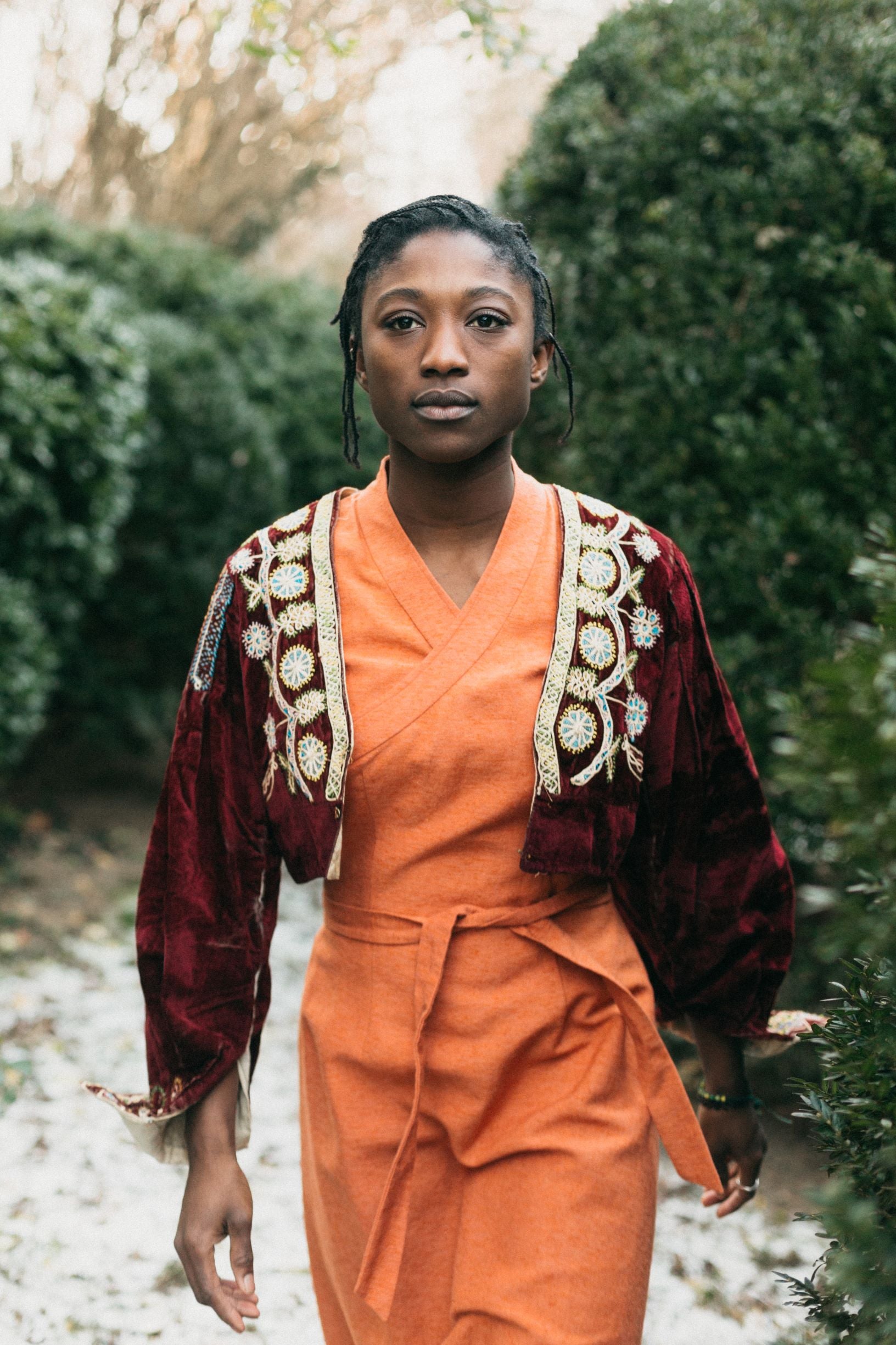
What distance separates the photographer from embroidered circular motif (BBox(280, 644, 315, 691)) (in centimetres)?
190

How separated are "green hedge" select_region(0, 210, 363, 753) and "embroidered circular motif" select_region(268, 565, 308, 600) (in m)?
3.32

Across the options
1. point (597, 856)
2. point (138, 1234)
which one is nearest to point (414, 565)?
point (597, 856)

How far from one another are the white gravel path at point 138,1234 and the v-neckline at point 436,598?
143 centimetres

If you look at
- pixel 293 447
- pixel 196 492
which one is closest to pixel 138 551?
pixel 196 492

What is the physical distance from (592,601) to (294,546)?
0.49 meters

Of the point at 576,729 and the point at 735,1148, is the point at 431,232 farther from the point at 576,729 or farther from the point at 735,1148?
the point at 735,1148

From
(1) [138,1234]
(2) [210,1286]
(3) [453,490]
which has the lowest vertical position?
(1) [138,1234]

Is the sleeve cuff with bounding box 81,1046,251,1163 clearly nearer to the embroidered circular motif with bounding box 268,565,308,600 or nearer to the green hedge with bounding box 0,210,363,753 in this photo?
the embroidered circular motif with bounding box 268,565,308,600

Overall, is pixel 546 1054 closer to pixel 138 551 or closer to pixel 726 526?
pixel 726 526

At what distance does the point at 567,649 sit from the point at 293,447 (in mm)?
4911

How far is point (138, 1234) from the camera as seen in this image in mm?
3246

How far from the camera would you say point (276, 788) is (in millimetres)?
1949

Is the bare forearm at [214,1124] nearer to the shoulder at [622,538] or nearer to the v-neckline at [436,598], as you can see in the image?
the v-neckline at [436,598]

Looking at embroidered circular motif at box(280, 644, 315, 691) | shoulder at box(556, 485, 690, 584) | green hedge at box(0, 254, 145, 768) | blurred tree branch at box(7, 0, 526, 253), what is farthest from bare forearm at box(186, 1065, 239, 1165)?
blurred tree branch at box(7, 0, 526, 253)
